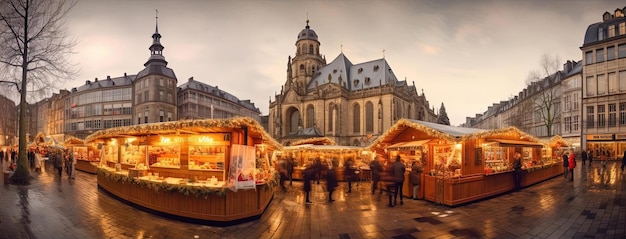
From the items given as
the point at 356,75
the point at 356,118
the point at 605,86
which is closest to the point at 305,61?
the point at 356,75

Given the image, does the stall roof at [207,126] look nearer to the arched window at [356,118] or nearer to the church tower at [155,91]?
the arched window at [356,118]

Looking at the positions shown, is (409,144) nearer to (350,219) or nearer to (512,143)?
(512,143)

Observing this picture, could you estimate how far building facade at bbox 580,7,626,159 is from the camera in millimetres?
28594

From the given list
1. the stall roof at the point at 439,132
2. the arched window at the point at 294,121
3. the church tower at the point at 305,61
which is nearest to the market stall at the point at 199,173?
the stall roof at the point at 439,132

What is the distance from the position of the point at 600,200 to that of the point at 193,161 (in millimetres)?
13755

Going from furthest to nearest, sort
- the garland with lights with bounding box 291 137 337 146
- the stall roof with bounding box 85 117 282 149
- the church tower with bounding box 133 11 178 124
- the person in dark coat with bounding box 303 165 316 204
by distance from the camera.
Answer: the church tower with bounding box 133 11 178 124 < the garland with lights with bounding box 291 137 337 146 < the person in dark coat with bounding box 303 165 316 204 < the stall roof with bounding box 85 117 282 149

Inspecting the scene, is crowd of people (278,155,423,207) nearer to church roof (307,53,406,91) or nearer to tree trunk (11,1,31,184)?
tree trunk (11,1,31,184)

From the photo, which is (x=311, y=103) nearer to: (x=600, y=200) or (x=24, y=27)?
(x=24, y=27)

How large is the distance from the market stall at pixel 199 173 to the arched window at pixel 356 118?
33.6 meters

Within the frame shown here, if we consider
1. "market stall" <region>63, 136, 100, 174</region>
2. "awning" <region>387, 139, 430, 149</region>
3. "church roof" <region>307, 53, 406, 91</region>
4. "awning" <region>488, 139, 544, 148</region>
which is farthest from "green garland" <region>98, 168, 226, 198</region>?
"church roof" <region>307, 53, 406, 91</region>

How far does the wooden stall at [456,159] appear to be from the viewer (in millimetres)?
9516

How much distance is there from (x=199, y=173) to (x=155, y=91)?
143 ft

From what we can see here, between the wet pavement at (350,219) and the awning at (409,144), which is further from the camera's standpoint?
the awning at (409,144)

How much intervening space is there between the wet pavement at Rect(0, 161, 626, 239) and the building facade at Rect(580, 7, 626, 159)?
1062 inches
